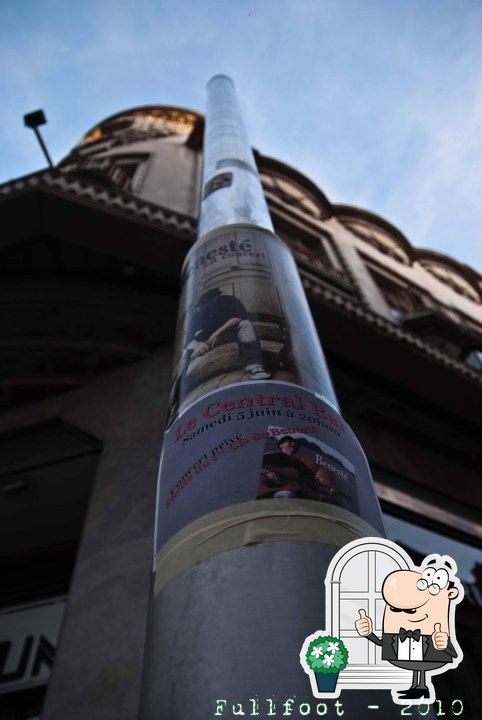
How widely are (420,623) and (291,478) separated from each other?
529 mm

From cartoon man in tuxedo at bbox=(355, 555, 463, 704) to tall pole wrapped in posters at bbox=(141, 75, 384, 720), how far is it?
194mm

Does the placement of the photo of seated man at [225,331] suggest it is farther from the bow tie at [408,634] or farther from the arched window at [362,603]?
the bow tie at [408,634]

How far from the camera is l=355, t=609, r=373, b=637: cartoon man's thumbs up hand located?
4.56 ft

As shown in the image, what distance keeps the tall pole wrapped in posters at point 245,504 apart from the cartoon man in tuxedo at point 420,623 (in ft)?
0.64

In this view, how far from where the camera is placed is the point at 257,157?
21.8 m

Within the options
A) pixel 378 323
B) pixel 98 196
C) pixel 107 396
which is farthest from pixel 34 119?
pixel 378 323

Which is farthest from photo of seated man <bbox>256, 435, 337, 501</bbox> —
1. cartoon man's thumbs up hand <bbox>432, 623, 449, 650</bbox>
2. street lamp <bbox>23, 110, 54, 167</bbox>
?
street lamp <bbox>23, 110, 54, 167</bbox>

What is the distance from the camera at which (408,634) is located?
141 centimetres

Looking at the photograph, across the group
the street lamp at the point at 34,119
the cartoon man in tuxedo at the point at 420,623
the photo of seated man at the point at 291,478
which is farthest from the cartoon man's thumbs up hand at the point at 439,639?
the street lamp at the point at 34,119

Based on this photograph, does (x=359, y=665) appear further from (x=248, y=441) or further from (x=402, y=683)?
(x=248, y=441)

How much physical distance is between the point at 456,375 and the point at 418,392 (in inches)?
23.3

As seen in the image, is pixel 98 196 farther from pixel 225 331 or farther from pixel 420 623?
pixel 420 623

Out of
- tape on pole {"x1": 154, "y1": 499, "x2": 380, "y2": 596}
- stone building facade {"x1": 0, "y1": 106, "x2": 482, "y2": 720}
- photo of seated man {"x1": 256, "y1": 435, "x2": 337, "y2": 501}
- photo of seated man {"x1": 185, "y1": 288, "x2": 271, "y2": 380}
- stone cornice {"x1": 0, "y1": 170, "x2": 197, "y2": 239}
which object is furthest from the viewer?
stone cornice {"x1": 0, "y1": 170, "x2": 197, "y2": 239}

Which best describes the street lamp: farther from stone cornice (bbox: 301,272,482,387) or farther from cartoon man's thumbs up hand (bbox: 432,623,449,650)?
cartoon man's thumbs up hand (bbox: 432,623,449,650)
